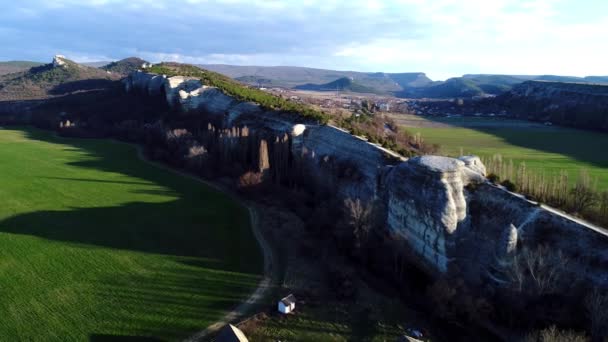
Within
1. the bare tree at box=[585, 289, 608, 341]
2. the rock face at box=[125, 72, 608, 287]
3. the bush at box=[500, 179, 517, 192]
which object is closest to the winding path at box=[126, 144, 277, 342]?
the rock face at box=[125, 72, 608, 287]

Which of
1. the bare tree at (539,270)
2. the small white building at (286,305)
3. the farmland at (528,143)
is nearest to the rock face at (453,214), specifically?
the bare tree at (539,270)

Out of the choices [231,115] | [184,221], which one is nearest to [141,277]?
[184,221]

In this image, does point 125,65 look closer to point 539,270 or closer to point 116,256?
point 116,256

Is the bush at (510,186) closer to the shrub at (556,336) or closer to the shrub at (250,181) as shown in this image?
the shrub at (556,336)

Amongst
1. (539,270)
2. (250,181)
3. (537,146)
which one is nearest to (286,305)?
(539,270)

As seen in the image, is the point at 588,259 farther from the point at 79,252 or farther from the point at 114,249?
the point at 79,252

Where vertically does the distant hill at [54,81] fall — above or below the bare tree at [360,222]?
above
